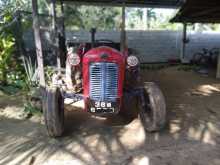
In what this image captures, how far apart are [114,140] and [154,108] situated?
739 millimetres

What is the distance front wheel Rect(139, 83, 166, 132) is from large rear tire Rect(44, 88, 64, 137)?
131 centimetres

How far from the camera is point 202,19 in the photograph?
1116 centimetres

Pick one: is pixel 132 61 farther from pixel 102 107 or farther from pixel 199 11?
pixel 199 11

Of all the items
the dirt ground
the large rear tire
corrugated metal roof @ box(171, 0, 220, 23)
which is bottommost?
the dirt ground

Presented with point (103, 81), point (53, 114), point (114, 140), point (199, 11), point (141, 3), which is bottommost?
point (114, 140)

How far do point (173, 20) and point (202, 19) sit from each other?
4.04ft

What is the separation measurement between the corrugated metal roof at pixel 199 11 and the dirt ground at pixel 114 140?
4.74m

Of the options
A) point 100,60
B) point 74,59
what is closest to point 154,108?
point 100,60

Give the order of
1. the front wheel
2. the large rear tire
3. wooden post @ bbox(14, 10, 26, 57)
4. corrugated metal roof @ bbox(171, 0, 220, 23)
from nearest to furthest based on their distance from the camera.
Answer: the large rear tire
the front wheel
wooden post @ bbox(14, 10, 26, 57)
corrugated metal roof @ bbox(171, 0, 220, 23)

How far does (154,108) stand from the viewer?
390 cm

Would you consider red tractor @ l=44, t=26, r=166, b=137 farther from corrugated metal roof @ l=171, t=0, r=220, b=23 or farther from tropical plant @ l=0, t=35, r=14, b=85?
corrugated metal roof @ l=171, t=0, r=220, b=23

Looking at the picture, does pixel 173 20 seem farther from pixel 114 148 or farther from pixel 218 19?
pixel 114 148

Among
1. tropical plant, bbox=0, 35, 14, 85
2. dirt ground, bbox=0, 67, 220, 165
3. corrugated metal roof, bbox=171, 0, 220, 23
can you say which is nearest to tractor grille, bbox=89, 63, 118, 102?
dirt ground, bbox=0, 67, 220, 165

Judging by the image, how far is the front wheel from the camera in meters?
3.89
